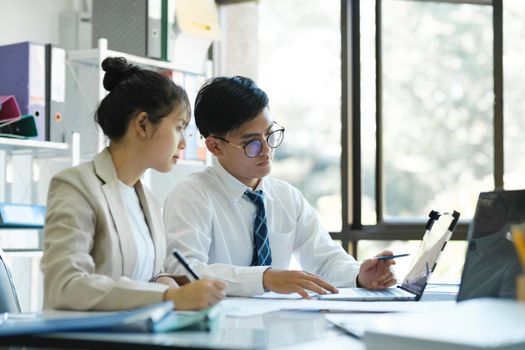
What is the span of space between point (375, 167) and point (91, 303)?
2671 millimetres

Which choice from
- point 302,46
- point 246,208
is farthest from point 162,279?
point 302,46

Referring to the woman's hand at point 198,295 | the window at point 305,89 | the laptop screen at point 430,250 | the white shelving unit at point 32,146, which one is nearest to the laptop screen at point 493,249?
the laptop screen at point 430,250

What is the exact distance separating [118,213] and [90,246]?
0.11 metres

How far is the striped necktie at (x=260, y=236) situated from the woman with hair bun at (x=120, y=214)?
472 mm

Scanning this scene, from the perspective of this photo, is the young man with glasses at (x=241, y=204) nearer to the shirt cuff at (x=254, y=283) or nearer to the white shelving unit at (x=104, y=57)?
the shirt cuff at (x=254, y=283)

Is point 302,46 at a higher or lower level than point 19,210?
higher

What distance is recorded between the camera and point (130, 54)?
360 centimetres

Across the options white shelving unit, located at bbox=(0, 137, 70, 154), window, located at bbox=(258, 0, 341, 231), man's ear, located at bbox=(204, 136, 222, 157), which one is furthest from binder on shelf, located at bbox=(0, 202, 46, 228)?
window, located at bbox=(258, 0, 341, 231)

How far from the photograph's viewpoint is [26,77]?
3.21m

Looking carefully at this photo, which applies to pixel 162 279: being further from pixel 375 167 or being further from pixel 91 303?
pixel 375 167

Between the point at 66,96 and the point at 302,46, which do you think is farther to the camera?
the point at 302,46

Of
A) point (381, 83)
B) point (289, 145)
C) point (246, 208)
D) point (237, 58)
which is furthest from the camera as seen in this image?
point (289, 145)

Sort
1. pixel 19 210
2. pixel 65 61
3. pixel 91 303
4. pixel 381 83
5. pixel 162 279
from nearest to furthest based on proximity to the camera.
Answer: pixel 91 303 → pixel 162 279 → pixel 19 210 → pixel 65 61 → pixel 381 83

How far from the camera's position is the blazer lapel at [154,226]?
72.9 inches
